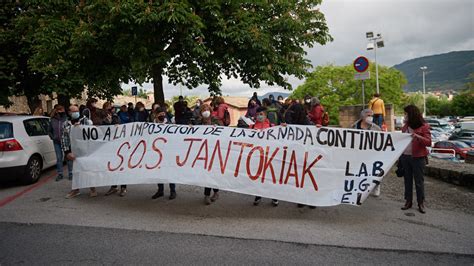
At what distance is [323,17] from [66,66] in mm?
9632

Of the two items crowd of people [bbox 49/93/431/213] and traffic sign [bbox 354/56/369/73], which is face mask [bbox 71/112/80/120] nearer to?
crowd of people [bbox 49/93/431/213]

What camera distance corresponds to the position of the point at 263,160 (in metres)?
5.54

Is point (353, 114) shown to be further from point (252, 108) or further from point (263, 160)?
point (263, 160)

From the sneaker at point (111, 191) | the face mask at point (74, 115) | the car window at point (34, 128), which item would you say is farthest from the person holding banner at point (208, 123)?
the car window at point (34, 128)

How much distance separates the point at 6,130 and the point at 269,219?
6.31 m

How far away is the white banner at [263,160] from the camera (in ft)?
17.2

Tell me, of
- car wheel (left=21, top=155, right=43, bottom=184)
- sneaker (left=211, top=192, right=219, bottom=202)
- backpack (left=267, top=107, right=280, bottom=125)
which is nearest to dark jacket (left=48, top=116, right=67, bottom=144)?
car wheel (left=21, top=155, right=43, bottom=184)

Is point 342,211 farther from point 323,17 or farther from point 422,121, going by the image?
point 323,17

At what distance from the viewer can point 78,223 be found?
5.09 metres

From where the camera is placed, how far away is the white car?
7.31 m

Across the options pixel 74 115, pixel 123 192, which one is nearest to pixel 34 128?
pixel 74 115

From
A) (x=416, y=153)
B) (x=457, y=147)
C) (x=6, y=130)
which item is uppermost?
(x=6, y=130)

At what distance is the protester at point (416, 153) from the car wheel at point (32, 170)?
7.88 meters

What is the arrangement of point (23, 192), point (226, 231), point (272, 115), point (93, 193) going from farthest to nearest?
point (272, 115), point (23, 192), point (93, 193), point (226, 231)
